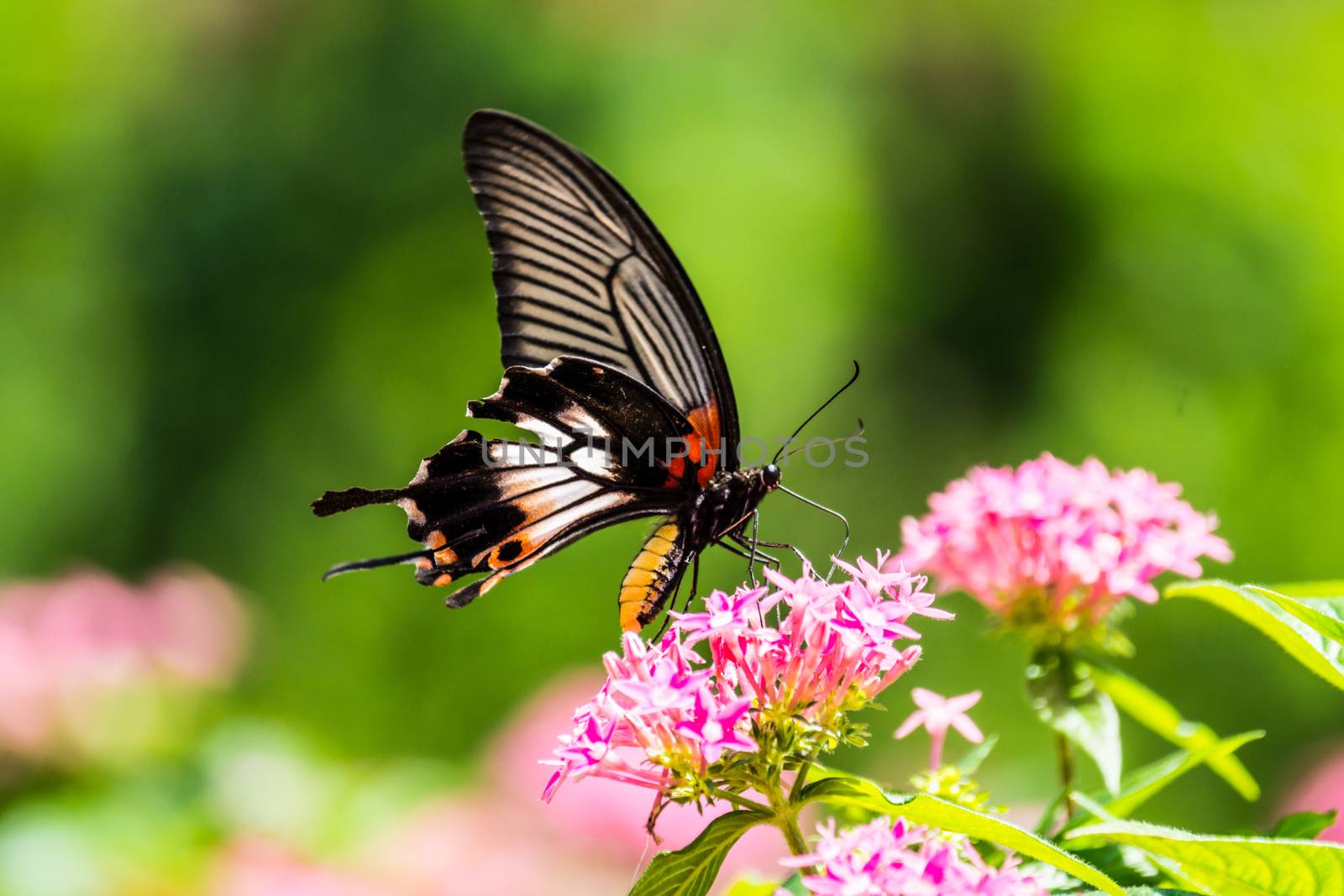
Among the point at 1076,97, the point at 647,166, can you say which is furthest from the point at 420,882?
the point at 1076,97

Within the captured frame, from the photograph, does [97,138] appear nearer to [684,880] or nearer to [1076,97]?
[1076,97]

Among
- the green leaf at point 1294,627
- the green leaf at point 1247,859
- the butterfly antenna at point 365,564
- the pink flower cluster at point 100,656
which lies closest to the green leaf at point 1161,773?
the green leaf at point 1294,627

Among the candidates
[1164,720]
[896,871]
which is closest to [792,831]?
[896,871]

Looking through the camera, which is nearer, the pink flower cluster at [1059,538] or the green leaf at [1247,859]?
the green leaf at [1247,859]

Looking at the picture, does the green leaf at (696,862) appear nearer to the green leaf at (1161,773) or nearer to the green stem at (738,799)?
the green stem at (738,799)

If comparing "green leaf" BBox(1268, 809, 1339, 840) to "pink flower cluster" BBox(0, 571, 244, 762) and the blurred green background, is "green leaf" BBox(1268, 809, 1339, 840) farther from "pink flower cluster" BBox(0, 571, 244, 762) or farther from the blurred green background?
the blurred green background

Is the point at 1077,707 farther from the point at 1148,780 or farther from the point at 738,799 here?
the point at 738,799
